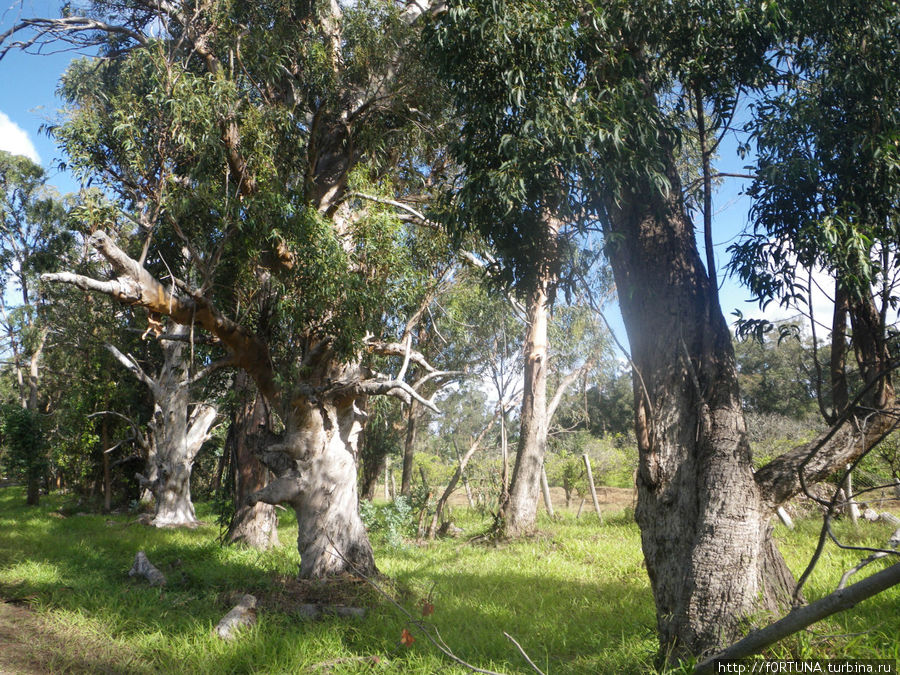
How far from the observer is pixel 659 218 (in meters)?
4.81

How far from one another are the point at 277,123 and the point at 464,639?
269 inches

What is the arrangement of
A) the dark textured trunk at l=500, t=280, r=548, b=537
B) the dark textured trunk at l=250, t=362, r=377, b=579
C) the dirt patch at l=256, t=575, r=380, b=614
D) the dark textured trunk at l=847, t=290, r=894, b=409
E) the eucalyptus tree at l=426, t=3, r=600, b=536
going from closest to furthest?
1. the dark textured trunk at l=847, t=290, r=894, b=409
2. the eucalyptus tree at l=426, t=3, r=600, b=536
3. the dirt patch at l=256, t=575, r=380, b=614
4. the dark textured trunk at l=250, t=362, r=377, b=579
5. the dark textured trunk at l=500, t=280, r=548, b=537

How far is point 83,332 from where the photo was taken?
16.5m

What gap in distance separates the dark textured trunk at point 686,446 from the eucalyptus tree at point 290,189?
3.62m

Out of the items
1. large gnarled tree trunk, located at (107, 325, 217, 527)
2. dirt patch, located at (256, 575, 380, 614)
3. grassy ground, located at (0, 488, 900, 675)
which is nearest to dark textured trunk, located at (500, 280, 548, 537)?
grassy ground, located at (0, 488, 900, 675)

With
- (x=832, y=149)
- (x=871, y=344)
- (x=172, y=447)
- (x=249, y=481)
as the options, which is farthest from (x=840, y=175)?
(x=172, y=447)

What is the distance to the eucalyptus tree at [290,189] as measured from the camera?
24.5 ft

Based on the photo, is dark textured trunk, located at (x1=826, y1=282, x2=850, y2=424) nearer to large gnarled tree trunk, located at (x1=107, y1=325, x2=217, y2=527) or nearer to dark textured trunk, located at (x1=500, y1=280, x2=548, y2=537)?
dark textured trunk, located at (x1=500, y1=280, x2=548, y2=537)

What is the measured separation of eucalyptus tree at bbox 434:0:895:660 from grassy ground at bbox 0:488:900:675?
592mm

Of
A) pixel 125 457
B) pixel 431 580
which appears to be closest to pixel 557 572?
pixel 431 580

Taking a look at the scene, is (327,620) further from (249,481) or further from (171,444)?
(171,444)

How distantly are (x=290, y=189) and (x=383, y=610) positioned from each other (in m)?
5.47

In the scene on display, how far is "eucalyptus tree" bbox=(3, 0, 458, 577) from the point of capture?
746 cm

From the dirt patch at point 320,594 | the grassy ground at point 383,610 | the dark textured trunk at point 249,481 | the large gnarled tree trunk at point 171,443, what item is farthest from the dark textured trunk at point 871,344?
the large gnarled tree trunk at point 171,443
